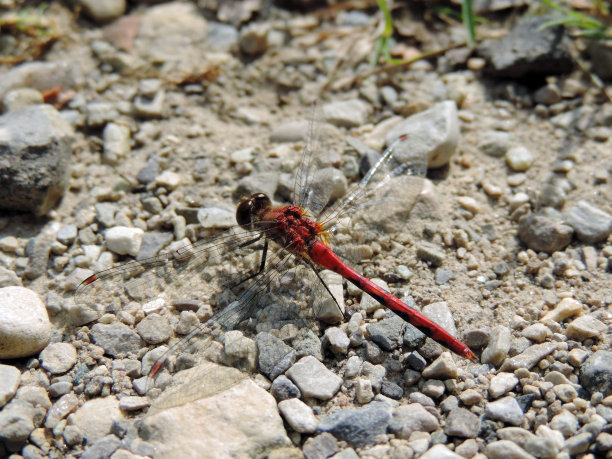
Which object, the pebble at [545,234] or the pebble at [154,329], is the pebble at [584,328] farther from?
the pebble at [154,329]

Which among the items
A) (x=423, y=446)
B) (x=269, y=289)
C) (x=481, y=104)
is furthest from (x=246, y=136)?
(x=423, y=446)

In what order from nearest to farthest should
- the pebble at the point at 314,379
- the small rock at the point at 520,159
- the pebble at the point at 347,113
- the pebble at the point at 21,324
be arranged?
1. the pebble at the point at 314,379
2. the pebble at the point at 21,324
3. the small rock at the point at 520,159
4. the pebble at the point at 347,113

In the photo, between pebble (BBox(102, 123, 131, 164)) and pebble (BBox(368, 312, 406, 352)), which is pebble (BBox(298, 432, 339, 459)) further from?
pebble (BBox(102, 123, 131, 164))

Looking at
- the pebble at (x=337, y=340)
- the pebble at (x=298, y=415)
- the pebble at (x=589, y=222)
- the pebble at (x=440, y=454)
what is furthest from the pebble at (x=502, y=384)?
the pebble at (x=589, y=222)

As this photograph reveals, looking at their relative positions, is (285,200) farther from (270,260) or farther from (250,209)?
(270,260)

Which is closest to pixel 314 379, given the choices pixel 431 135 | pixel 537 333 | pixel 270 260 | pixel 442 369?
pixel 442 369

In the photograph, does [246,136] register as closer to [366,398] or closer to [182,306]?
[182,306]

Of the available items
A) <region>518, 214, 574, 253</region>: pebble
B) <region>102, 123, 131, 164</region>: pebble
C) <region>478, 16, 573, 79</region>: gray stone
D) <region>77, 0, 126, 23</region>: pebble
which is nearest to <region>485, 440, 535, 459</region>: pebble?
<region>518, 214, 574, 253</region>: pebble
